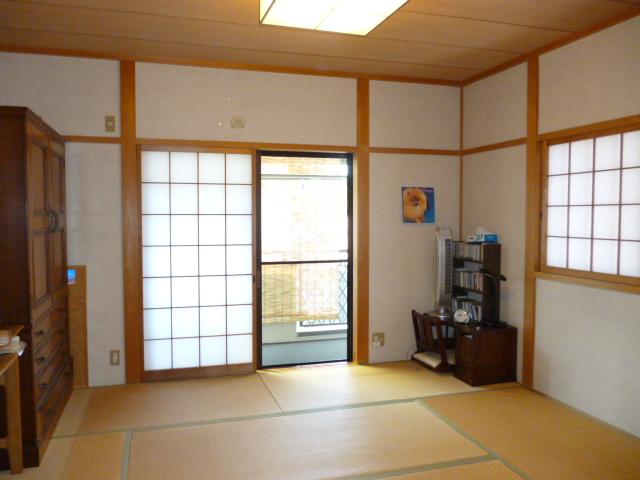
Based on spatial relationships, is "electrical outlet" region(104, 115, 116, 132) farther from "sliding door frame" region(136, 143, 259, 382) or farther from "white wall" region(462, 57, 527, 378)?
"white wall" region(462, 57, 527, 378)

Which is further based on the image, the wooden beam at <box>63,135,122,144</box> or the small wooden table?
the wooden beam at <box>63,135,122,144</box>

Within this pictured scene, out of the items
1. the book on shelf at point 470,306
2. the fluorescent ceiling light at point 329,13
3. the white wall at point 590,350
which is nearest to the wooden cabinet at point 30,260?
the fluorescent ceiling light at point 329,13

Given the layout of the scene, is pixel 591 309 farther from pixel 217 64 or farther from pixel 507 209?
pixel 217 64

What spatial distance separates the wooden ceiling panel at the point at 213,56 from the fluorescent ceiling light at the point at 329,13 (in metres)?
1.04

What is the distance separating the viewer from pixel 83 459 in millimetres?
3154

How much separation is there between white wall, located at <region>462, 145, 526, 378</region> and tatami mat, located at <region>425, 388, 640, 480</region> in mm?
620

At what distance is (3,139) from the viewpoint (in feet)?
10.00

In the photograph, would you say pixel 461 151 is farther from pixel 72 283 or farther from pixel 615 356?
pixel 72 283

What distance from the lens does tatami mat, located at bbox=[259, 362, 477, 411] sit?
4188mm

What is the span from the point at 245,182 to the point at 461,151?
7.33 feet

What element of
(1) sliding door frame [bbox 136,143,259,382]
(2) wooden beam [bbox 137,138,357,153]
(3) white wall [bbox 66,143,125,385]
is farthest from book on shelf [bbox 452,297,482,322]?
(3) white wall [bbox 66,143,125,385]

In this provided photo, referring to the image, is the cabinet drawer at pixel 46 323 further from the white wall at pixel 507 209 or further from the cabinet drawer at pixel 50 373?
the white wall at pixel 507 209

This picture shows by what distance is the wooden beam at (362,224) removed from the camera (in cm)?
507

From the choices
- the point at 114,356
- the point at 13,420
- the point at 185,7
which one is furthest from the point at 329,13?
the point at 114,356
